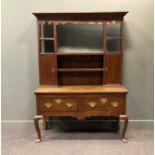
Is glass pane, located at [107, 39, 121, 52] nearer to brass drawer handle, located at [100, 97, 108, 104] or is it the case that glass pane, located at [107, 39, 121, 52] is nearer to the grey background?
the grey background

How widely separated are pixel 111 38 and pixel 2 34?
1535 millimetres

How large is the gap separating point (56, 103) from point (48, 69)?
50 cm

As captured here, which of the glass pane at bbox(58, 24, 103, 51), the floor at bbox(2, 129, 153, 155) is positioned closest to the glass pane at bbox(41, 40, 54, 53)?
the glass pane at bbox(58, 24, 103, 51)

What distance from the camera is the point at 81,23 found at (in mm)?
2844

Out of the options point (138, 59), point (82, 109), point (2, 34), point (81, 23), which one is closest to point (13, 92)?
point (2, 34)

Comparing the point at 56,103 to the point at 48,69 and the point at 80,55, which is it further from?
the point at 80,55

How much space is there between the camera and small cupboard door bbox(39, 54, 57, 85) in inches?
114

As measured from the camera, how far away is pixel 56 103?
2680 millimetres

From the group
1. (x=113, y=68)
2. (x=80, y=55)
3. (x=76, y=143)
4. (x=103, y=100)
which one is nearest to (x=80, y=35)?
(x=80, y=55)

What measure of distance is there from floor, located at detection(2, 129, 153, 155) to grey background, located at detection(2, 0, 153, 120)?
0.33 m

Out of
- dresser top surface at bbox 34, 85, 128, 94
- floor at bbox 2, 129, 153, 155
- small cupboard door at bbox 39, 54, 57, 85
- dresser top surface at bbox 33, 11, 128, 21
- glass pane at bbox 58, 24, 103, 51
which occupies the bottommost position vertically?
floor at bbox 2, 129, 153, 155

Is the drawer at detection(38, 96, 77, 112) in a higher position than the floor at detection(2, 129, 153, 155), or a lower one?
higher

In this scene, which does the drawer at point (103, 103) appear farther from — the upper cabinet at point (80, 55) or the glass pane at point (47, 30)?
the glass pane at point (47, 30)

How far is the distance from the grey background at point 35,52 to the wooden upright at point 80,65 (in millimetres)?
224
